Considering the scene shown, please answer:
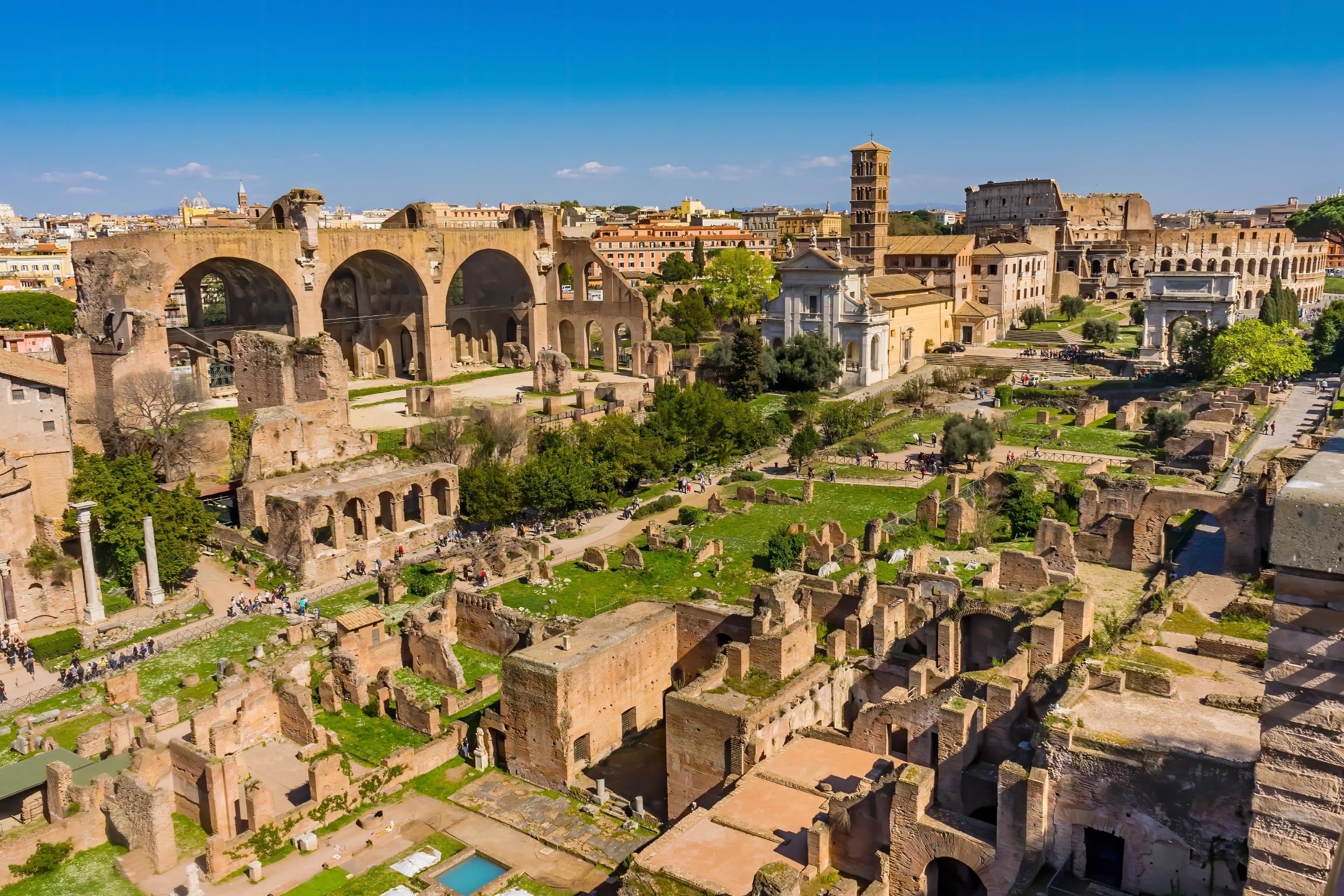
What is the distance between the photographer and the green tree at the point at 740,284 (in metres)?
75.1

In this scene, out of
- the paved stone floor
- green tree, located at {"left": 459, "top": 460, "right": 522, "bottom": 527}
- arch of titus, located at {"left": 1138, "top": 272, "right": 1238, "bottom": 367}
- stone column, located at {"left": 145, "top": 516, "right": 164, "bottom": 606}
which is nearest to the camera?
the paved stone floor

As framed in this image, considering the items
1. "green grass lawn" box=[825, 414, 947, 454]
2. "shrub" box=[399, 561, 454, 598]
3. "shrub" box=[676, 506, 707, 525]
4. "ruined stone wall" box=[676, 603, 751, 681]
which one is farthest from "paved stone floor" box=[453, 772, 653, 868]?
"green grass lawn" box=[825, 414, 947, 454]

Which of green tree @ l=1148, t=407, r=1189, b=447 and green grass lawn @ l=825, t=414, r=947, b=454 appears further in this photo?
green grass lawn @ l=825, t=414, r=947, b=454

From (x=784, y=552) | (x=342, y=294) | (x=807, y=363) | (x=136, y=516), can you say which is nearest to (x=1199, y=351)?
(x=807, y=363)

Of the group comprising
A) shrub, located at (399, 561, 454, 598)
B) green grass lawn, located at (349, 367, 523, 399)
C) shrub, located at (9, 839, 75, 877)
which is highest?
green grass lawn, located at (349, 367, 523, 399)

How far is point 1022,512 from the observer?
32.7 metres

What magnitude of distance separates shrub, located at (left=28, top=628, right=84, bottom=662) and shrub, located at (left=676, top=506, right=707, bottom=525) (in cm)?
1806

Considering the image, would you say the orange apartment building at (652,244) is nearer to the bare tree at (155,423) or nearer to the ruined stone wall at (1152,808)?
the bare tree at (155,423)

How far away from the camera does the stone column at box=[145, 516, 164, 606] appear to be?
29.3m

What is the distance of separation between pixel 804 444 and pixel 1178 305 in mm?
34980

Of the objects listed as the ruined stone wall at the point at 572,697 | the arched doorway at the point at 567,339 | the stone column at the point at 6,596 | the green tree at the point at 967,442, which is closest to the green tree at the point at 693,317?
the arched doorway at the point at 567,339

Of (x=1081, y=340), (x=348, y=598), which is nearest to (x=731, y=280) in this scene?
(x=1081, y=340)

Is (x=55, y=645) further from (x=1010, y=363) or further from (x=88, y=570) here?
(x=1010, y=363)

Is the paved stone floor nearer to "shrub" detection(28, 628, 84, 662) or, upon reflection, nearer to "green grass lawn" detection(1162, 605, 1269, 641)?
"green grass lawn" detection(1162, 605, 1269, 641)
